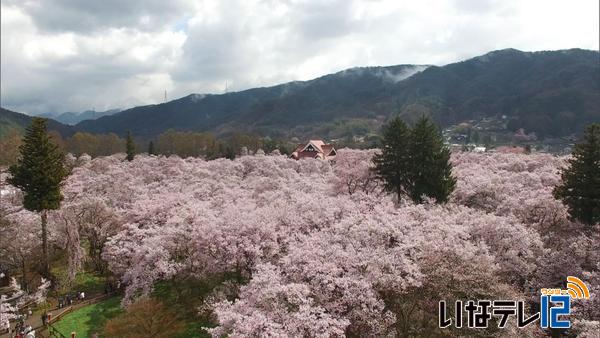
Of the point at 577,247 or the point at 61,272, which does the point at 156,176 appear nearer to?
the point at 61,272

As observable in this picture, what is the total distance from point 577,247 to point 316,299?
60.6 ft

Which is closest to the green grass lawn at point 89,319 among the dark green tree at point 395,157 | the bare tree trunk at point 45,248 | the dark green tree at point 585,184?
the bare tree trunk at point 45,248

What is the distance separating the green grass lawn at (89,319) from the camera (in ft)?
107

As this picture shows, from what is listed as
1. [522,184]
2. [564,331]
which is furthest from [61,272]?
[522,184]

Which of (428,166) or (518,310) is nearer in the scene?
(518,310)

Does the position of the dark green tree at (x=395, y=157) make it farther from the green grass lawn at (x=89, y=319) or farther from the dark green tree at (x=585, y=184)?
the green grass lawn at (x=89, y=319)

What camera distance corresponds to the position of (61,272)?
4378 cm

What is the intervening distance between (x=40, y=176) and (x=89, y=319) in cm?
1570

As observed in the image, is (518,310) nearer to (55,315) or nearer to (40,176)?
(55,315)

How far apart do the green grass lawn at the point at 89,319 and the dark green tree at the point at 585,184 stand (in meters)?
38.2

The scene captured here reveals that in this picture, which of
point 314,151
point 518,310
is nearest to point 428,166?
point 518,310

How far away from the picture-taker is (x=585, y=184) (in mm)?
31750

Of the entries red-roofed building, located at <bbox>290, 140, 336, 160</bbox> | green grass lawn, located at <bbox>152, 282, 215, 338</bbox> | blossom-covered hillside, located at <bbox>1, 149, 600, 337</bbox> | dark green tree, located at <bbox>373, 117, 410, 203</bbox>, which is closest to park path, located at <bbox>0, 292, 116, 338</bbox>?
blossom-covered hillside, located at <bbox>1, 149, 600, 337</bbox>

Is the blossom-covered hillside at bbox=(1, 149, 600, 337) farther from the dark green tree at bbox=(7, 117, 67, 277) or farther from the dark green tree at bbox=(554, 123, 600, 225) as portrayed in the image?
the dark green tree at bbox=(7, 117, 67, 277)
